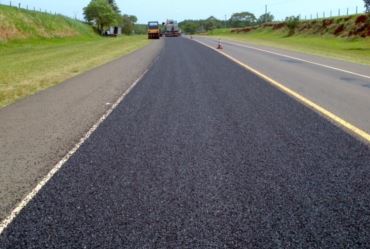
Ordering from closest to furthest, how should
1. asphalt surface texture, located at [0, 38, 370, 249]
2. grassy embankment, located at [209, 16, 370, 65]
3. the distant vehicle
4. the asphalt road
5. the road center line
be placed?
asphalt surface texture, located at [0, 38, 370, 249] < the road center line < the asphalt road < grassy embankment, located at [209, 16, 370, 65] < the distant vehicle

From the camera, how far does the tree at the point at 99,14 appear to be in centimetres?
10138

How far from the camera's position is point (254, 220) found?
3799mm

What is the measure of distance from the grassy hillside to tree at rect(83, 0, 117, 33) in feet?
98.1

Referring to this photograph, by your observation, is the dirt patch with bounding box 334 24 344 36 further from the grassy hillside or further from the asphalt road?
the asphalt road

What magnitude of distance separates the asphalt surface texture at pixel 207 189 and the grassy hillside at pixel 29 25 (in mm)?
39173

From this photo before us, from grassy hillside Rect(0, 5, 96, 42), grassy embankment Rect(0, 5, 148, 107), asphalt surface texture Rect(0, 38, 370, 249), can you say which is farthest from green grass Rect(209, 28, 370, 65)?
grassy hillside Rect(0, 5, 96, 42)

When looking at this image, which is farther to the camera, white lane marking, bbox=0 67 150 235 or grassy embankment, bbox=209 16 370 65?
grassy embankment, bbox=209 16 370 65

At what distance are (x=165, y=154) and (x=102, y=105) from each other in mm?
4297

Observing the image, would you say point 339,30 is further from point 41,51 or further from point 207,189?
point 207,189

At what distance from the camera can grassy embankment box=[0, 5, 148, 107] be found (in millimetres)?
14225

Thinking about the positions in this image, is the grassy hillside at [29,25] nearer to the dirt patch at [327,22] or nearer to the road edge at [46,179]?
the road edge at [46,179]

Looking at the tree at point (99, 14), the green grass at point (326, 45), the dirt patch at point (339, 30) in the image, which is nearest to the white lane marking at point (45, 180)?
the green grass at point (326, 45)

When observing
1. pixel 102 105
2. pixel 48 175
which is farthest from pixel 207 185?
pixel 102 105

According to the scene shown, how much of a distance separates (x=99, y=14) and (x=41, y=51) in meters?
72.0
